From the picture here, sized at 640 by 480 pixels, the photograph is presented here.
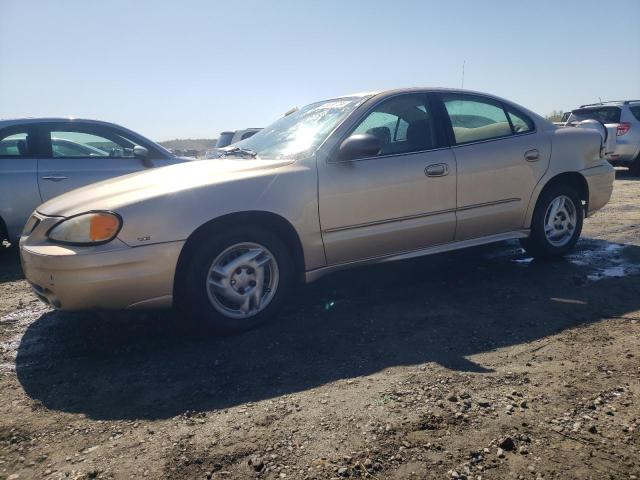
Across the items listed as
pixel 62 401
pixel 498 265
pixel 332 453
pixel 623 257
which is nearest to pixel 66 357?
pixel 62 401

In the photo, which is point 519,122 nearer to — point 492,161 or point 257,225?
point 492,161

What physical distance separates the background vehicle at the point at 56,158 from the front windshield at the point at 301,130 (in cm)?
231

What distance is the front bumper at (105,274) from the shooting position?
10.0 feet

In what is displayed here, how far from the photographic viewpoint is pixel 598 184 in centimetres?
507

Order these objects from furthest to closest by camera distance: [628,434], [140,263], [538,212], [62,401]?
1. [538,212]
2. [140,263]
3. [62,401]
4. [628,434]

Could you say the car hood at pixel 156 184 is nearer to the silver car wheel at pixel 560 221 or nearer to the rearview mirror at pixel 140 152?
the rearview mirror at pixel 140 152

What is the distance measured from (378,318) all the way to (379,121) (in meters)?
1.64

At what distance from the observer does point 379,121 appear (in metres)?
4.21

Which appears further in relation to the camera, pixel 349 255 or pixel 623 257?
pixel 623 257

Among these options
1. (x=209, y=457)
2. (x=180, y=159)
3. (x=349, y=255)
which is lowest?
(x=209, y=457)

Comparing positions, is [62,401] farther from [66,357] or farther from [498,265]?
[498,265]

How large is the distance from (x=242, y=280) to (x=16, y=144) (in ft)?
12.9

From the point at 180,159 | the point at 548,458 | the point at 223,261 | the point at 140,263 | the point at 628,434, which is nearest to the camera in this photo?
the point at 548,458

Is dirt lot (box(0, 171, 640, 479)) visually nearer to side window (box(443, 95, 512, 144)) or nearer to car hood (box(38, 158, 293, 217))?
car hood (box(38, 158, 293, 217))
